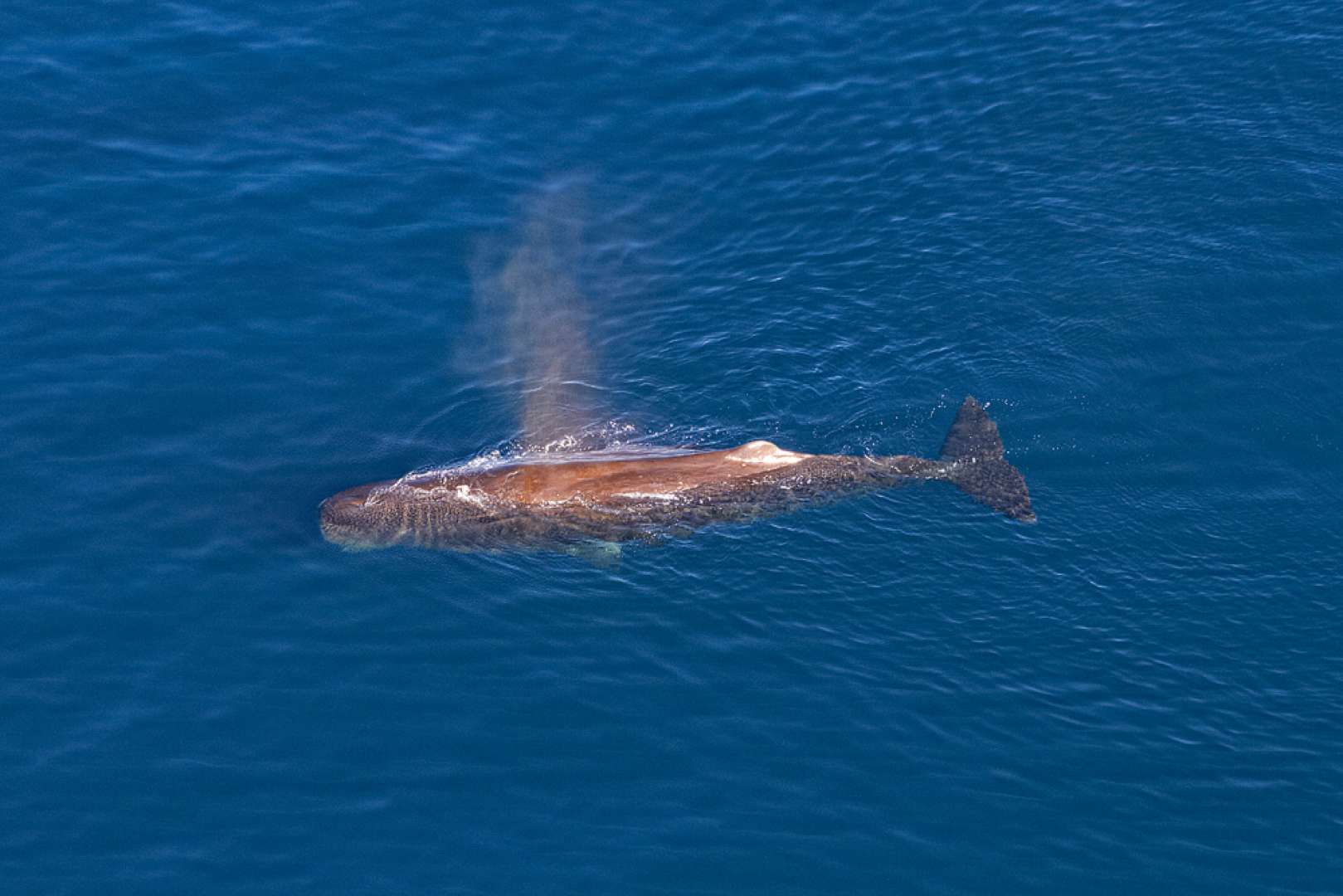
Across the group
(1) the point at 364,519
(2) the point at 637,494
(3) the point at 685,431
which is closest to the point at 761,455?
(3) the point at 685,431

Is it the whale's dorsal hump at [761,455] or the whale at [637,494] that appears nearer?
the whale at [637,494]

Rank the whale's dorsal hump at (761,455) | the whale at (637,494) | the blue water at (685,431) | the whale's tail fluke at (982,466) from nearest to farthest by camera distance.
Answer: the blue water at (685,431), the whale's tail fluke at (982,466), the whale at (637,494), the whale's dorsal hump at (761,455)

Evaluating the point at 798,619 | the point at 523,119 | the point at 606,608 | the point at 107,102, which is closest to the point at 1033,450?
the point at 798,619

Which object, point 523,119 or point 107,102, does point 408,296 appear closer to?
point 523,119

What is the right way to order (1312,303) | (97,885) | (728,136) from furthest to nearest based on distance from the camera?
1. (728,136)
2. (1312,303)
3. (97,885)

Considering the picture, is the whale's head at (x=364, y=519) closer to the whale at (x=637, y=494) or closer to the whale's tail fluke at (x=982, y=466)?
the whale at (x=637, y=494)

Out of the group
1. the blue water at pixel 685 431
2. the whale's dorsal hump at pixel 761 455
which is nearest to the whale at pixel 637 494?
the whale's dorsal hump at pixel 761 455
